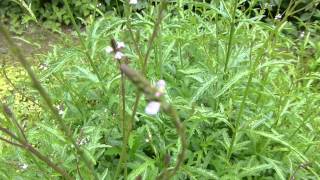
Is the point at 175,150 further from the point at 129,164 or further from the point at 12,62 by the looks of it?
the point at 12,62

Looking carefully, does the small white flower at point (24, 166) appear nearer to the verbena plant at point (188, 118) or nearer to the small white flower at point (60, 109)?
the verbena plant at point (188, 118)

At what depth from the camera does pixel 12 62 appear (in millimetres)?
4742

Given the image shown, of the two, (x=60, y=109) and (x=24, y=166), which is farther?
(x=60, y=109)

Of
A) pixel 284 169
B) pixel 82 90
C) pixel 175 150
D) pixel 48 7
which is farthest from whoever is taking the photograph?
pixel 48 7

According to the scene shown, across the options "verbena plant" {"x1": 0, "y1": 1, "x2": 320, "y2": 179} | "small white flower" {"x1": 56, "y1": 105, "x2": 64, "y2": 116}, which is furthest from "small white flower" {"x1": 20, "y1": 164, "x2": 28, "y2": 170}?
"small white flower" {"x1": 56, "y1": 105, "x2": 64, "y2": 116}

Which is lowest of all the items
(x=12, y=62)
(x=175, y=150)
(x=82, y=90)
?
(x=12, y=62)

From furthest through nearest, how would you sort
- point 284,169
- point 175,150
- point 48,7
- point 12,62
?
1. point 48,7
2. point 12,62
3. point 284,169
4. point 175,150

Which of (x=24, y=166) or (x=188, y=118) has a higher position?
(x=188, y=118)

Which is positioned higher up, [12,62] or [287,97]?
[287,97]

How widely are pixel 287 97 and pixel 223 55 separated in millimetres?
439

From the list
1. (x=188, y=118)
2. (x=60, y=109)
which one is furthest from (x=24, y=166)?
(x=188, y=118)

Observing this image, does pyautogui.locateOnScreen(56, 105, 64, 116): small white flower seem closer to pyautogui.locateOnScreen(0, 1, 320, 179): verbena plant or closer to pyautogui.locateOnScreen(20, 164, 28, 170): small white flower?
pyautogui.locateOnScreen(0, 1, 320, 179): verbena plant

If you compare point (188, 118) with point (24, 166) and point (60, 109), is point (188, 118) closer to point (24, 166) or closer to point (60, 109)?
point (24, 166)

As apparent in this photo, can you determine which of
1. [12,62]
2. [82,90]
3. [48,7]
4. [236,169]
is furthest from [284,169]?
[48,7]
